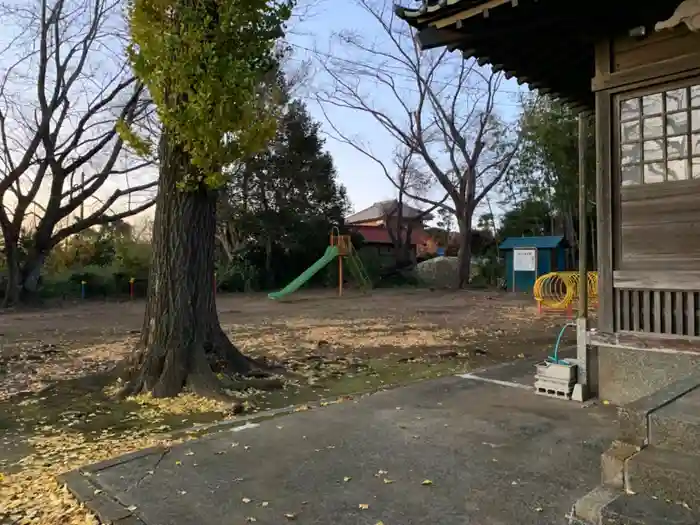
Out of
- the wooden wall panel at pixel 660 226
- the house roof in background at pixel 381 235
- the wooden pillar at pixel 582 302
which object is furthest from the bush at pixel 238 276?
the wooden wall panel at pixel 660 226

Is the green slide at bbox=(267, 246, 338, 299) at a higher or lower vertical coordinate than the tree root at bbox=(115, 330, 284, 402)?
higher

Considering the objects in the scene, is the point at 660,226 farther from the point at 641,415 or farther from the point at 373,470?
the point at 373,470

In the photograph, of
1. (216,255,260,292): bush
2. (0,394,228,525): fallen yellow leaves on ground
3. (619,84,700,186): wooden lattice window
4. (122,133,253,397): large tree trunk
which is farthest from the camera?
(216,255,260,292): bush

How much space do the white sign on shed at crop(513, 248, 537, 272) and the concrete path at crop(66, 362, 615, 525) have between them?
56.2ft

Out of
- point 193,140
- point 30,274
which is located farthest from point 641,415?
point 30,274

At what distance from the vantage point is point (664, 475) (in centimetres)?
207

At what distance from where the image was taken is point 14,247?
16.1 m

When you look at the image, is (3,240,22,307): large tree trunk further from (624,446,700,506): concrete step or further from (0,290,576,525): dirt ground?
(624,446,700,506): concrete step

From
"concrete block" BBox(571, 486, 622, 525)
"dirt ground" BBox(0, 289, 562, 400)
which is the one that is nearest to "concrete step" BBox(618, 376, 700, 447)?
"concrete block" BBox(571, 486, 622, 525)

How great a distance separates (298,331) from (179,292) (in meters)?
4.96

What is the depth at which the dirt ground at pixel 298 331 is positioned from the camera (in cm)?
770

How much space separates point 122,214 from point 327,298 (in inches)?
292

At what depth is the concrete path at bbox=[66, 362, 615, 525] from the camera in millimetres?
2549

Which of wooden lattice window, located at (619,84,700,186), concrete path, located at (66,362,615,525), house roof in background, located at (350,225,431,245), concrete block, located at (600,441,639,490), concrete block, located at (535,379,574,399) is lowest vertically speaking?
concrete path, located at (66,362,615,525)
